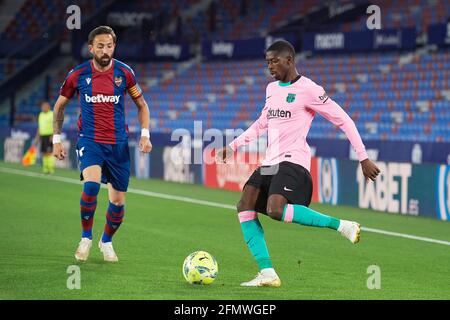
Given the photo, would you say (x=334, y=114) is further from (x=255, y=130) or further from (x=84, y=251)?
(x=84, y=251)

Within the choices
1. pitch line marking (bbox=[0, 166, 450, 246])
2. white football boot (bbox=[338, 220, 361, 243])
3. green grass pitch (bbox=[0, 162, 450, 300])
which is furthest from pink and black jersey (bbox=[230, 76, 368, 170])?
pitch line marking (bbox=[0, 166, 450, 246])

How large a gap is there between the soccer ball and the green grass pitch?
83 millimetres

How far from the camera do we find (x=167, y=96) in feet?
119

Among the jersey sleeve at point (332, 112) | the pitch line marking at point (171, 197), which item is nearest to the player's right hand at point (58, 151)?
the jersey sleeve at point (332, 112)

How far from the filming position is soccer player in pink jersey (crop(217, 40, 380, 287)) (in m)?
8.45

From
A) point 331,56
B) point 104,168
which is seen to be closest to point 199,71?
point 331,56

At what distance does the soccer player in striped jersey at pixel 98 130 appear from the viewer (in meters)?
9.95

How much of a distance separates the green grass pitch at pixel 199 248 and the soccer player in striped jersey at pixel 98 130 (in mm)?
696

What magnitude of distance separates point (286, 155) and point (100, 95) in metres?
2.35

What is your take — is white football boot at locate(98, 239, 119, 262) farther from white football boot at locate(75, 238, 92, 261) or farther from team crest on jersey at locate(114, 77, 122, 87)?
team crest on jersey at locate(114, 77, 122, 87)

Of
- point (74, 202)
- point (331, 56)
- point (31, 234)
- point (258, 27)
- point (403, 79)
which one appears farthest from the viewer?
point (258, 27)

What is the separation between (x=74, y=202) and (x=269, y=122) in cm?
1031

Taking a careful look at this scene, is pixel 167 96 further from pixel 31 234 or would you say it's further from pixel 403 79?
pixel 31 234

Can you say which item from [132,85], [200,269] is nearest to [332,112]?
[200,269]
